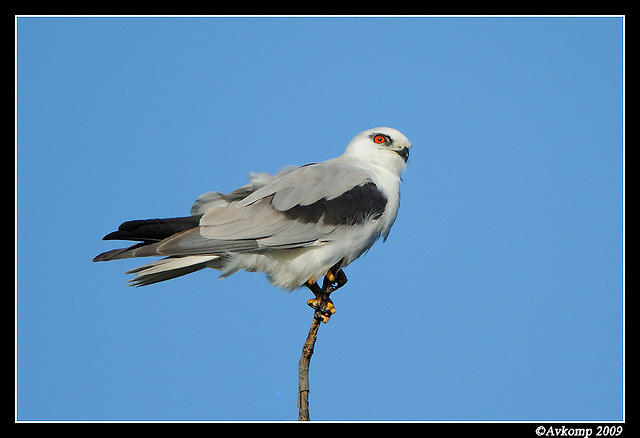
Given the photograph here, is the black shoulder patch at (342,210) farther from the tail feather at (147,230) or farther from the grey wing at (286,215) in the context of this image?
the tail feather at (147,230)

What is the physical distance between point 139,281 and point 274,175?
1520mm

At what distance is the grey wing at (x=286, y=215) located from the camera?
18.9 ft

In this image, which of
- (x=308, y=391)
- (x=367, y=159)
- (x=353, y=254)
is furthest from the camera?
(x=367, y=159)

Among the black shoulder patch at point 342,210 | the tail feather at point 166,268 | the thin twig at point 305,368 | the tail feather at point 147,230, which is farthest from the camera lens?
the black shoulder patch at point 342,210

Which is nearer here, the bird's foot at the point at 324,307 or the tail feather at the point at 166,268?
the tail feather at the point at 166,268

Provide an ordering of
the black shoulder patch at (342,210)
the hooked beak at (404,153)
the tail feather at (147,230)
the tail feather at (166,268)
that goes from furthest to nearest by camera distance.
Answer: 1. the hooked beak at (404,153)
2. the black shoulder patch at (342,210)
3. the tail feather at (147,230)
4. the tail feather at (166,268)

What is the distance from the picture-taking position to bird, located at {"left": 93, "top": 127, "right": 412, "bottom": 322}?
575cm

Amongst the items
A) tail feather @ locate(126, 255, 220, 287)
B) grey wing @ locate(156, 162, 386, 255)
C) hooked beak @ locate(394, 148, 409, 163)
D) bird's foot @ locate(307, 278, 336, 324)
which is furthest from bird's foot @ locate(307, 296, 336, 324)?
hooked beak @ locate(394, 148, 409, 163)

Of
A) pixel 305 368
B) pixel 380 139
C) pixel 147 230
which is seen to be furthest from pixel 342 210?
pixel 147 230

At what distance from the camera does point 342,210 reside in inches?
Answer: 234

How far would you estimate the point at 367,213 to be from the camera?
6.01 m

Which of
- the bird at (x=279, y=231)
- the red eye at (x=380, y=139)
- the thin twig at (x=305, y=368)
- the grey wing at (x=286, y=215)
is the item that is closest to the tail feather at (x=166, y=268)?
the bird at (x=279, y=231)
